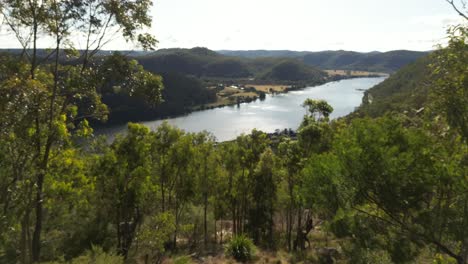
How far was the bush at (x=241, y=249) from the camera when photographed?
1911 cm

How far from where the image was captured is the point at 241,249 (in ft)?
63.4

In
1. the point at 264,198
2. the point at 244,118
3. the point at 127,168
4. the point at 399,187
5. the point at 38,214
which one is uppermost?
the point at 399,187

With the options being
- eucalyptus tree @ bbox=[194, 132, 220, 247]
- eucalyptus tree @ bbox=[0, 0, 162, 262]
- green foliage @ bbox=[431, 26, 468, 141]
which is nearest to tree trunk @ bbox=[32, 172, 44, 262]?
eucalyptus tree @ bbox=[0, 0, 162, 262]

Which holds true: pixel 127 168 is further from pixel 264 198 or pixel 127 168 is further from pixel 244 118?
pixel 244 118

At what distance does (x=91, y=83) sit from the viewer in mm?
10172

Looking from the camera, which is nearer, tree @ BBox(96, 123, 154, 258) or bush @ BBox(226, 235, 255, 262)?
tree @ BBox(96, 123, 154, 258)

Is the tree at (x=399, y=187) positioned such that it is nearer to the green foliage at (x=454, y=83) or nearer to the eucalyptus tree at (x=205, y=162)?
the green foliage at (x=454, y=83)

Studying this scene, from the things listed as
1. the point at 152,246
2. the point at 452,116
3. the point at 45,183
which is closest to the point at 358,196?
the point at 452,116

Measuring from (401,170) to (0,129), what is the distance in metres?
10.3

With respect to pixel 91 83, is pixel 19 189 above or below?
below

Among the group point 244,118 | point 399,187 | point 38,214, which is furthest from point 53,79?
point 244,118

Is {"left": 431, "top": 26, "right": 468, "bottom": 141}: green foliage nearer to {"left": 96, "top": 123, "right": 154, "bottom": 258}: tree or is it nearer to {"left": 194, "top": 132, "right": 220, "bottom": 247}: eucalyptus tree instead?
{"left": 96, "top": 123, "right": 154, "bottom": 258}: tree

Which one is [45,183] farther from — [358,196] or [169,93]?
[169,93]

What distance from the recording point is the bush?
62.7 feet
